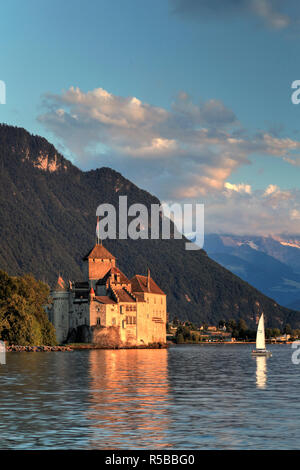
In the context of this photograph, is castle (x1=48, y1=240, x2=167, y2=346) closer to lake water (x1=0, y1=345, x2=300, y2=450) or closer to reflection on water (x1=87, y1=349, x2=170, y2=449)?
lake water (x1=0, y1=345, x2=300, y2=450)

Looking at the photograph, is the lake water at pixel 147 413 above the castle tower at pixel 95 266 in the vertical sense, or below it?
below

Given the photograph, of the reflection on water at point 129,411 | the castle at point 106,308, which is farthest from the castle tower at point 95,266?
the reflection on water at point 129,411

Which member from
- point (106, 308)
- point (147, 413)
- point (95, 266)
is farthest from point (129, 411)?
point (95, 266)

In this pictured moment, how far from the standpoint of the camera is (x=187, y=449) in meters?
28.8

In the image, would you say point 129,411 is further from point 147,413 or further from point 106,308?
point 106,308

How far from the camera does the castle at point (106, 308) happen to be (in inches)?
6860

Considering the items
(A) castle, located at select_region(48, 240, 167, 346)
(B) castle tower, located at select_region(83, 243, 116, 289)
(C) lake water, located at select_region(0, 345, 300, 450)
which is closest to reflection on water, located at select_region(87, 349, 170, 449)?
(C) lake water, located at select_region(0, 345, 300, 450)

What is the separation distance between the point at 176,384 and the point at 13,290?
74.9 m

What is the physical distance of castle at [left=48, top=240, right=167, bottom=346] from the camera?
17425 cm

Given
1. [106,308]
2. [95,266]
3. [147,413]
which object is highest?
[95,266]

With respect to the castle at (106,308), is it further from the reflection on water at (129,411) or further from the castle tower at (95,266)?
the reflection on water at (129,411)

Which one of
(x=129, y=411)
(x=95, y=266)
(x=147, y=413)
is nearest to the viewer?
(x=147, y=413)

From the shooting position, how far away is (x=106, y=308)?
17375cm
